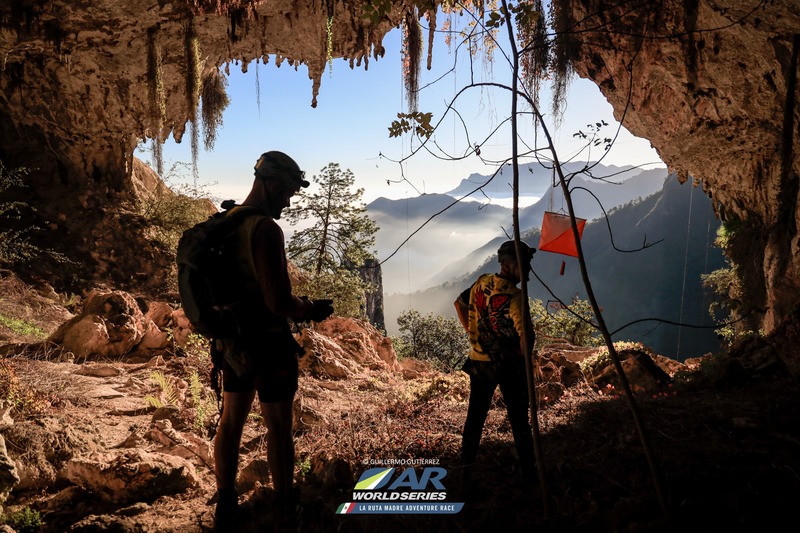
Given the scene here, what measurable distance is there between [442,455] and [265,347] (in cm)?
179

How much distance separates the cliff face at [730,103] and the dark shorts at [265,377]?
5.25 metres

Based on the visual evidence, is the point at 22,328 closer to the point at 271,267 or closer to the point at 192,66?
the point at 271,267

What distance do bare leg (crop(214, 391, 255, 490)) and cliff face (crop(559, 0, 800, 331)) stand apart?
551cm

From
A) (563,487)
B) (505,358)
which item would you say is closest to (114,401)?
(505,358)

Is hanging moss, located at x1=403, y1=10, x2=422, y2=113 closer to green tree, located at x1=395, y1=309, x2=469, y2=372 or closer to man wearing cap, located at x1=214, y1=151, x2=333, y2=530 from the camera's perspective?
man wearing cap, located at x1=214, y1=151, x2=333, y2=530

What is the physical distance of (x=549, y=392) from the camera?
196 inches

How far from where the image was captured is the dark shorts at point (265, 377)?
1.96m

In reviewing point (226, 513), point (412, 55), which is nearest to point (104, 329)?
point (226, 513)

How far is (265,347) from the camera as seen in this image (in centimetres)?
197

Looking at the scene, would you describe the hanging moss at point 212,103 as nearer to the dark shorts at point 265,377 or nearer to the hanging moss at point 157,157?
the hanging moss at point 157,157

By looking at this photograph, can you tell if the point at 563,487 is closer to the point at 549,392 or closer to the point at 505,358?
the point at 505,358

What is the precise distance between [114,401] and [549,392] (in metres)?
4.94

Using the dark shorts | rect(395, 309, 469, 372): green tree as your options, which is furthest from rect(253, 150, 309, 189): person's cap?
rect(395, 309, 469, 372): green tree

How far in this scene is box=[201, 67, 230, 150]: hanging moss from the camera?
12883mm
